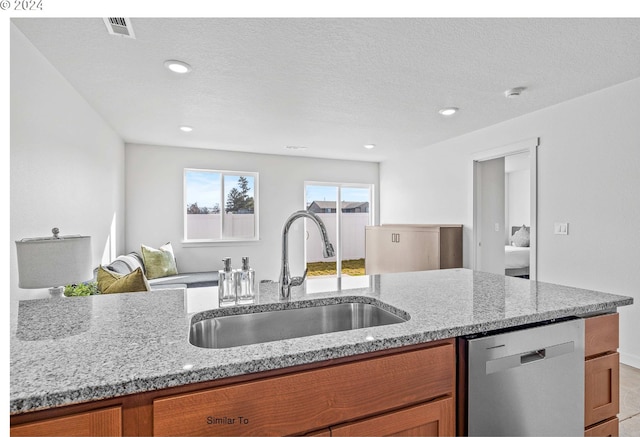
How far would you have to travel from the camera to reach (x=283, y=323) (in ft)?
4.31

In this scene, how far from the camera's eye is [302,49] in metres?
2.16

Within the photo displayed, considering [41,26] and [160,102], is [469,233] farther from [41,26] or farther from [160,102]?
[41,26]

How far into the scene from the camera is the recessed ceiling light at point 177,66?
232 centimetres

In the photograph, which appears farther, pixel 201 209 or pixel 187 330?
pixel 201 209

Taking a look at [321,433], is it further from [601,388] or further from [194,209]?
[194,209]

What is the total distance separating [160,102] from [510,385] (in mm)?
3349

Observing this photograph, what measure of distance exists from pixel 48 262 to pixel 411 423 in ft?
5.62

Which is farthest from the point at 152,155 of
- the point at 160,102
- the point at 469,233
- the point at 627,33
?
the point at 627,33

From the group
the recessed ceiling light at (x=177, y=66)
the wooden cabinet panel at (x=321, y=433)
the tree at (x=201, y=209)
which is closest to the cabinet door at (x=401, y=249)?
the tree at (x=201, y=209)

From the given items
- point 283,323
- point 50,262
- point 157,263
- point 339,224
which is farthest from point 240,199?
point 283,323

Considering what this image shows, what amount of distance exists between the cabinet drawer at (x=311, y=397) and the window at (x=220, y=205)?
15.7 feet

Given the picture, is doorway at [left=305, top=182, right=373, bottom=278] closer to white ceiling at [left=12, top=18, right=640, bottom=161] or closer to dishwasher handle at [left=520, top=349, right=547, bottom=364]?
white ceiling at [left=12, top=18, right=640, bottom=161]

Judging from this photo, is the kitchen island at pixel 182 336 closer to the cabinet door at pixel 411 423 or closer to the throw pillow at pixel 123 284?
the cabinet door at pixel 411 423

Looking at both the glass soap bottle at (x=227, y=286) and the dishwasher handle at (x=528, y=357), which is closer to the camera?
the dishwasher handle at (x=528, y=357)
